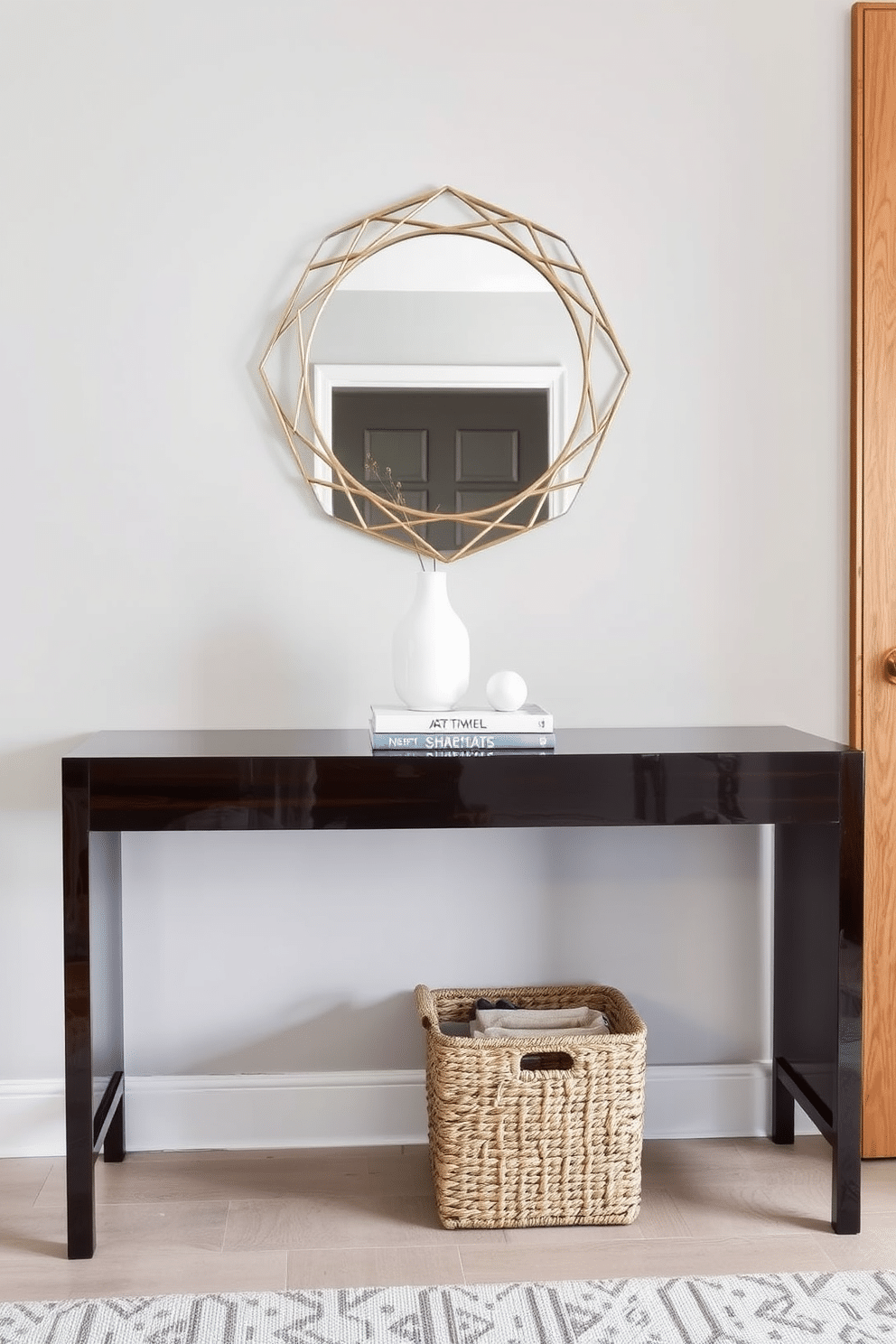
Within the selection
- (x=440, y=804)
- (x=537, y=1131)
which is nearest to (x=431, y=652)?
(x=440, y=804)

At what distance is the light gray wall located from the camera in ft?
7.09

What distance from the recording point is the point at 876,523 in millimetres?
2244

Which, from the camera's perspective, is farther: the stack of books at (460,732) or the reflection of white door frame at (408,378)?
the reflection of white door frame at (408,378)

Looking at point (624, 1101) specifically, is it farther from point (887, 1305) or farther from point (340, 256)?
point (340, 256)

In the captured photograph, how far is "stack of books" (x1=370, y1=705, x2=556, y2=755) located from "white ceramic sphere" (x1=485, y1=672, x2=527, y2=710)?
0.04 metres

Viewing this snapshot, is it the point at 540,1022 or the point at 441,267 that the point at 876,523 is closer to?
the point at 441,267

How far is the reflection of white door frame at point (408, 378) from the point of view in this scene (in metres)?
2.19

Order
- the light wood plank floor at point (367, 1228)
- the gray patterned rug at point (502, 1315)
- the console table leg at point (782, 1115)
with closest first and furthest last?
1. the gray patterned rug at point (502, 1315)
2. the light wood plank floor at point (367, 1228)
3. the console table leg at point (782, 1115)

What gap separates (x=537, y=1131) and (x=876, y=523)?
1314mm

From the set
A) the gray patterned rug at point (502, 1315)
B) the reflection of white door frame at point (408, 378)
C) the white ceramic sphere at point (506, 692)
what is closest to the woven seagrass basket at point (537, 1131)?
the gray patterned rug at point (502, 1315)

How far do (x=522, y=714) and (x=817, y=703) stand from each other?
71 cm

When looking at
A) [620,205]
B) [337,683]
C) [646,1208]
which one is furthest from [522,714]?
[620,205]

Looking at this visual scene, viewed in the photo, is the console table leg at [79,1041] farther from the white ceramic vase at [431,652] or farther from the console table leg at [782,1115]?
the console table leg at [782,1115]

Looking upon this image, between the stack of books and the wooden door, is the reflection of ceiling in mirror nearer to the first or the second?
the wooden door
